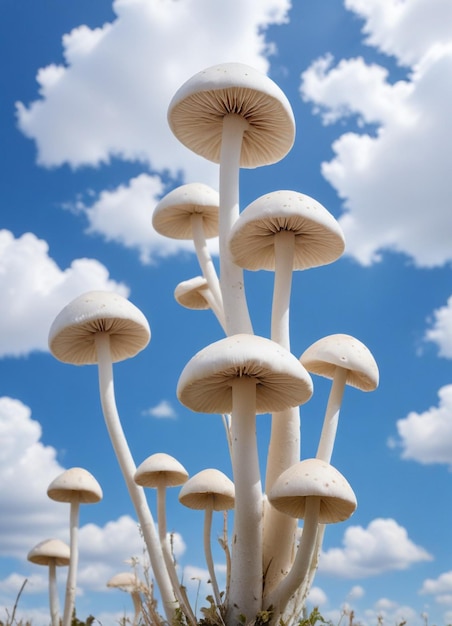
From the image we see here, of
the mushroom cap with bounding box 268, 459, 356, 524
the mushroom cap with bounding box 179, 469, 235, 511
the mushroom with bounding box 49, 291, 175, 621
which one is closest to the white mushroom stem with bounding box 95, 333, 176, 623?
the mushroom with bounding box 49, 291, 175, 621

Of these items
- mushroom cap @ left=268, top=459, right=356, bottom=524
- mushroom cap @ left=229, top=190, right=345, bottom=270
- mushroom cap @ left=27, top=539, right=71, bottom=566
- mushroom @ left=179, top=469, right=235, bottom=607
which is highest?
mushroom cap @ left=229, top=190, right=345, bottom=270

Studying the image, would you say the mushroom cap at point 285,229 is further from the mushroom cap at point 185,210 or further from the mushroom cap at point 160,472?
the mushroom cap at point 160,472

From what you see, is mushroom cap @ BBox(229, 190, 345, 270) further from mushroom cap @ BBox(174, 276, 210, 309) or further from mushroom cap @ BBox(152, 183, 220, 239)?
mushroom cap @ BBox(174, 276, 210, 309)

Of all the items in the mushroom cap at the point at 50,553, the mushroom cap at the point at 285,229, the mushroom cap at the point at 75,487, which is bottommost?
the mushroom cap at the point at 50,553

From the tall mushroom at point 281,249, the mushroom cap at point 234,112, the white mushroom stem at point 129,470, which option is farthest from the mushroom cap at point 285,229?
the white mushroom stem at point 129,470

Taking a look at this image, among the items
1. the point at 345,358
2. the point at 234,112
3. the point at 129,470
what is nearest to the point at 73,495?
the point at 129,470

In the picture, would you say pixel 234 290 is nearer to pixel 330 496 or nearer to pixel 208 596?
pixel 330 496
